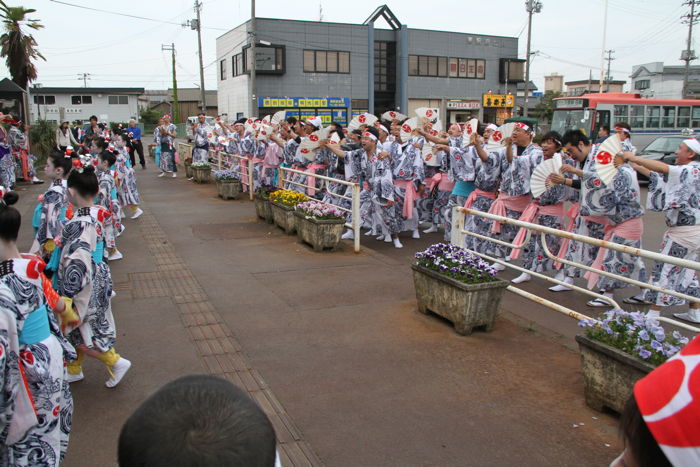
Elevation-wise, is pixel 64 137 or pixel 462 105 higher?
pixel 462 105

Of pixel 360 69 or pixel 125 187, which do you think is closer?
pixel 125 187

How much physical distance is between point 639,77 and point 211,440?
235 feet

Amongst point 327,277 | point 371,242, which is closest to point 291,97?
point 371,242

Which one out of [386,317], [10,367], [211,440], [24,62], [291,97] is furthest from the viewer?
[291,97]

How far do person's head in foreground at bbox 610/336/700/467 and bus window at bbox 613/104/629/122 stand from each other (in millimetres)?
24970

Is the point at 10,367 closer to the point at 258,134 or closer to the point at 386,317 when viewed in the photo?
the point at 386,317

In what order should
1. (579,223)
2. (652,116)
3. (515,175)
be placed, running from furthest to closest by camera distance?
(652,116) → (515,175) → (579,223)

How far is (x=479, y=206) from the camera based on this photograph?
8.09 m

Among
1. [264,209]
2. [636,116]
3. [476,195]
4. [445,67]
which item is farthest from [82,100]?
[476,195]

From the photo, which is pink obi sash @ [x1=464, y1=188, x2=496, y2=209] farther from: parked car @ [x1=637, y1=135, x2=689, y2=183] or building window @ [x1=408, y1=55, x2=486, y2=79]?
building window @ [x1=408, y1=55, x2=486, y2=79]

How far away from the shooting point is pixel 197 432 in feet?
3.49

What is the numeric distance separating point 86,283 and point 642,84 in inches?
2629

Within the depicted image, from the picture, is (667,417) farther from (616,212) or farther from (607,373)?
(616,212)

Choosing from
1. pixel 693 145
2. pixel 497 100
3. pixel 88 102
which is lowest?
pixel 693 145
